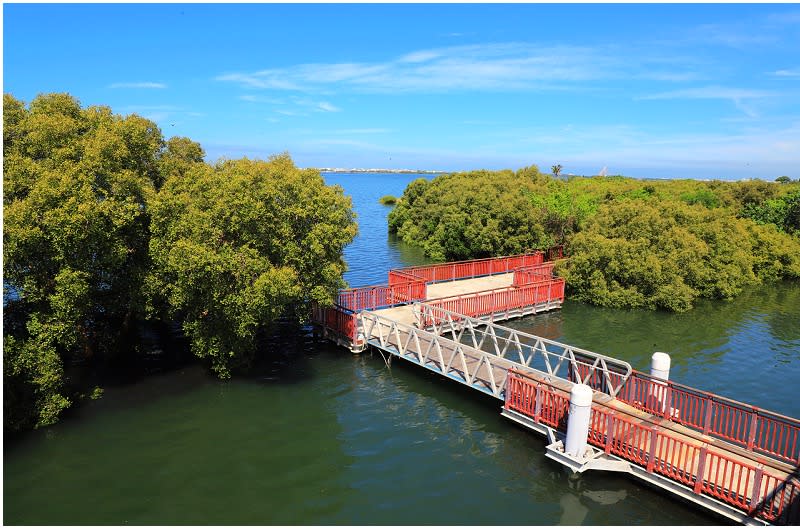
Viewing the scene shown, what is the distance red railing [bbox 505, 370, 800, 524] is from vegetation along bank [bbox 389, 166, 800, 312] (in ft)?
58.5

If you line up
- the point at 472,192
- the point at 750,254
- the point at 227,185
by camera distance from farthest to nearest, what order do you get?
the point at 472,192
the point at 750,254
the point at 227,185

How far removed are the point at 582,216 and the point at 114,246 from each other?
120 ft

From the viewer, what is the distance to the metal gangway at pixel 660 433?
11.1 metres

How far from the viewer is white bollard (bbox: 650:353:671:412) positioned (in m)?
14.4

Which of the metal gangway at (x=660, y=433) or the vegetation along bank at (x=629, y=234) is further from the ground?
Result: the vegetation along bank at (x=629, y=234)

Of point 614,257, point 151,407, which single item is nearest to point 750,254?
point 614,257

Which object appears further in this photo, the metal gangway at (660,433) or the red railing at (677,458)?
the metal gangway at (660,433)

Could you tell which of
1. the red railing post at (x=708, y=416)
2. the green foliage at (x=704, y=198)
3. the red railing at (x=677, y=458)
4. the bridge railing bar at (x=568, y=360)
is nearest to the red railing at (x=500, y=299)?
the bridge railing bar at (x=568, y=360)

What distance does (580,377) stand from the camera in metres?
16.8

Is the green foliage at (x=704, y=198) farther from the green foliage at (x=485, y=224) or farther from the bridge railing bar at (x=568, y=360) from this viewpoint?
the bridge railing bar at (x=568, y=360)

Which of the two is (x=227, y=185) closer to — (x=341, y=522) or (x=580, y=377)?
(x=341, y=522)

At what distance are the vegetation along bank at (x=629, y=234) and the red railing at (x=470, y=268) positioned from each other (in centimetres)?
319

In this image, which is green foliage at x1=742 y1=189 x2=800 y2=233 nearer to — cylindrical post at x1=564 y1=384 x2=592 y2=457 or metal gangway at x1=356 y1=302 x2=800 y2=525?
metal gangway at x1=356 y1=302 x2=800 y2=525

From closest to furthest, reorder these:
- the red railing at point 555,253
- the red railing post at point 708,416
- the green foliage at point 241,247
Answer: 1. the red railing post at point 708,416
2. the green foliage at point 241,247
3. the red railing at point 555,253
